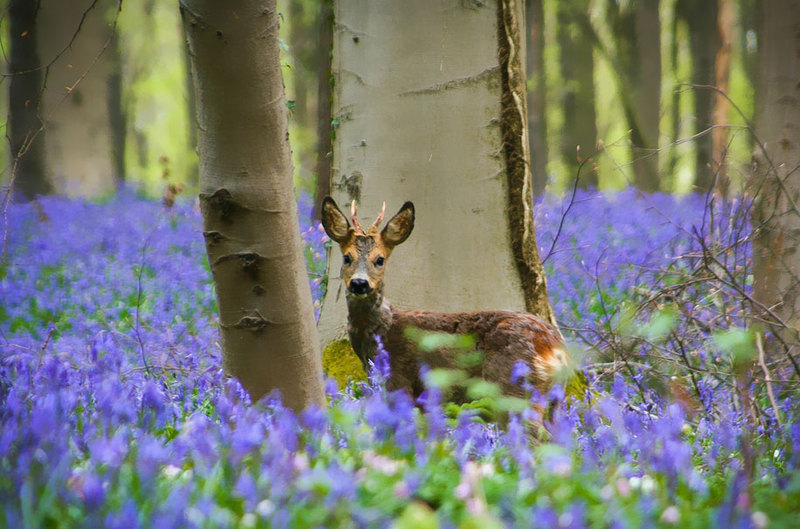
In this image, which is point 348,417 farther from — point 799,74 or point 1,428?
point 799,74

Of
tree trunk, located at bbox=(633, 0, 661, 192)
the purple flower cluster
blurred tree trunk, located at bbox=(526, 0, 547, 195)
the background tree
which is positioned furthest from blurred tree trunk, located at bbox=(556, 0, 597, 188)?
the purple flower cluster

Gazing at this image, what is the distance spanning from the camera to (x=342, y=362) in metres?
5.35

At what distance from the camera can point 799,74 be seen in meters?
6.07

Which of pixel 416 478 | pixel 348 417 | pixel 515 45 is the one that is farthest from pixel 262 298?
pixel 515 45

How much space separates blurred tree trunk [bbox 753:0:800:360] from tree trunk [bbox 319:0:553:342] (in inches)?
76.4

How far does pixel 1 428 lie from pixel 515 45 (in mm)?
4085

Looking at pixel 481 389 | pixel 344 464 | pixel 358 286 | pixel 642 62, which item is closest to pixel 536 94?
pixel 642 62

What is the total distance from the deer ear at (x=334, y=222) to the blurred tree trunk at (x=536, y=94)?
11944 millimetres

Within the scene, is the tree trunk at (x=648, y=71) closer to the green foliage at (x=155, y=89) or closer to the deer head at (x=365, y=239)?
the green foliage at (x=155, y=89)

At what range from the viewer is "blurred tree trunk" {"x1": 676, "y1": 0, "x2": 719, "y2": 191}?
52.8ft

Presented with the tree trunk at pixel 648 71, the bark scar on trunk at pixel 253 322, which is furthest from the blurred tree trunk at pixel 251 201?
the tree trunk at pixel 648 71

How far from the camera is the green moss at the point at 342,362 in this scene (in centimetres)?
524

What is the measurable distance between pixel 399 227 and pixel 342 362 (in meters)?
1.25

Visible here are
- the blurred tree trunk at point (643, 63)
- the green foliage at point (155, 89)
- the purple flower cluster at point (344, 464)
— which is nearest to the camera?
the purple flower cluster at point (344, 464)
